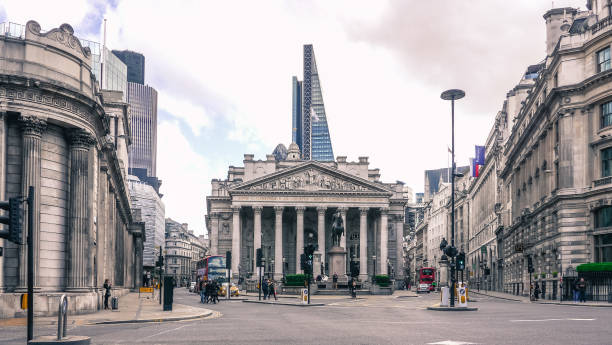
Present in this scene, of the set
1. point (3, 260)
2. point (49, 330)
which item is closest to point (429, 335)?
point (49, 330)

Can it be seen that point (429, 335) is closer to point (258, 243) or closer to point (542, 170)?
point (542, 170)

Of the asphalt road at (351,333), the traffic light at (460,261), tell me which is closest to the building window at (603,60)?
the traffic light at (460,261)

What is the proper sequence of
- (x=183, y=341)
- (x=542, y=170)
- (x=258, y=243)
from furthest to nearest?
(x=258, y=243) < (x=542, y=170) < (x=183, y=341)

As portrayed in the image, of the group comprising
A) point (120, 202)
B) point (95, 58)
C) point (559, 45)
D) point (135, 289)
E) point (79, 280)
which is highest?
point (95, 58)

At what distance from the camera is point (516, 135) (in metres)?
76.0

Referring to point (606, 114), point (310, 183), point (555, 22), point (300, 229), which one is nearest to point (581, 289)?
point (606, 114)

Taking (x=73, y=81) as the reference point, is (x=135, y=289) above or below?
below

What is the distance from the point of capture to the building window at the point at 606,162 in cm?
4650

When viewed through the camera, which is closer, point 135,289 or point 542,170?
point 542,170

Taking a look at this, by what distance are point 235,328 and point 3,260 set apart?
13553mm

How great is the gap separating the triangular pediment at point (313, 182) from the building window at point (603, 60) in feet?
201

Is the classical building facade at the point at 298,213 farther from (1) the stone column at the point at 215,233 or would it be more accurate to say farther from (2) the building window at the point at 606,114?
(2) the building window at the point at 606,114

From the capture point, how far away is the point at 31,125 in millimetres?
31500

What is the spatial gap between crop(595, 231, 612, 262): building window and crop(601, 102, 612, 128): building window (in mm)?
7517
